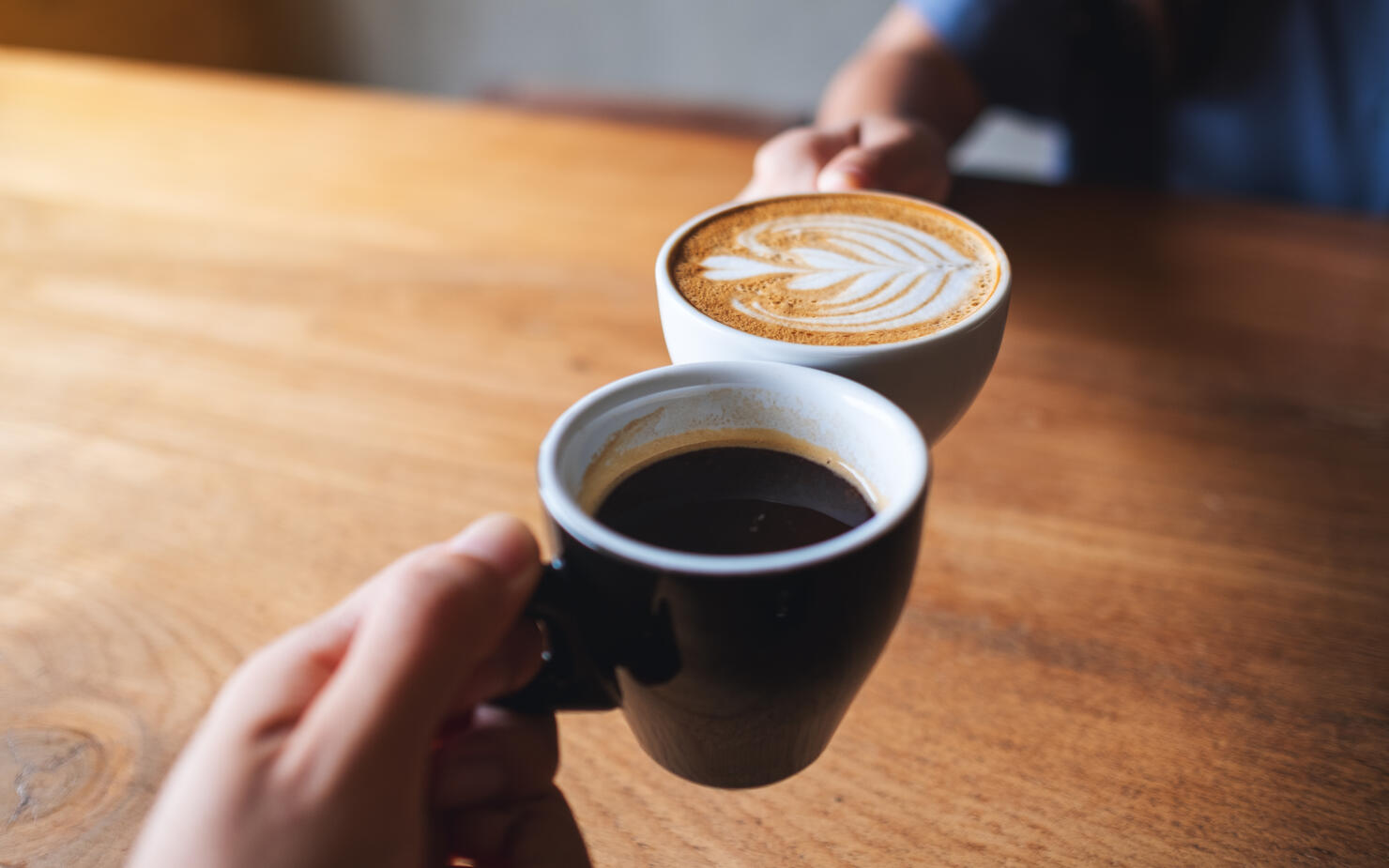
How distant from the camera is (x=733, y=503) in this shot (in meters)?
0.38

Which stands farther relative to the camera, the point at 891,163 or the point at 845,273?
the point at 891,163

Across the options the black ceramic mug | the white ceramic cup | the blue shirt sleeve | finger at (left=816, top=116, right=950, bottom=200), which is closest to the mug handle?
the black ceramic mug

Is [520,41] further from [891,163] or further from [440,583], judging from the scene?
[440,583]

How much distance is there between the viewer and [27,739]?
1.49 feet

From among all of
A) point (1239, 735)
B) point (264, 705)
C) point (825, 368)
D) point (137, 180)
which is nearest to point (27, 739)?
point (264, 705)

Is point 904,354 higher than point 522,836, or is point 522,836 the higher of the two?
point 904,354

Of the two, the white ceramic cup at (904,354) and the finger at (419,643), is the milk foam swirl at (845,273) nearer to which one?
the white ceramic cup at (904,354)

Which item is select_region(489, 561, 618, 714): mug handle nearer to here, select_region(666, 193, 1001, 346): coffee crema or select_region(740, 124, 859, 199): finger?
select_region(666, 193, 1001, 346): coffee crema

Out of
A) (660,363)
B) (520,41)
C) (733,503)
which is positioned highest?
(733,503)

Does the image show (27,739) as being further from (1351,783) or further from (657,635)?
(1351,783)

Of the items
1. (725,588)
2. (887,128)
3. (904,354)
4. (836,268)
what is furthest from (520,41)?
(725,588)

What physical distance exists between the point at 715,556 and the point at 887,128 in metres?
0.51

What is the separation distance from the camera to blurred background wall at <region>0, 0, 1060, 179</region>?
2.53 metres

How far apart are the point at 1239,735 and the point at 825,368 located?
10.5 inches
